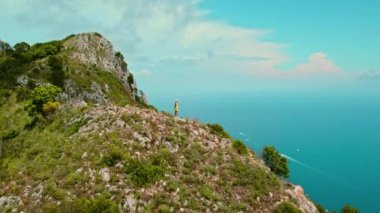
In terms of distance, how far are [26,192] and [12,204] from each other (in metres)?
1.38

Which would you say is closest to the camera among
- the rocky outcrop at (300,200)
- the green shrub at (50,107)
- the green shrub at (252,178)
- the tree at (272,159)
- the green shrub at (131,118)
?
the rocky outcrop at (300,200)

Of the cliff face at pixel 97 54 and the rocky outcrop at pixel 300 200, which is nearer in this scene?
the rocky outcrop at pixel 300 200

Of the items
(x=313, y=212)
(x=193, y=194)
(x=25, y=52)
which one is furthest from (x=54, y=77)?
(x=313, y=212)

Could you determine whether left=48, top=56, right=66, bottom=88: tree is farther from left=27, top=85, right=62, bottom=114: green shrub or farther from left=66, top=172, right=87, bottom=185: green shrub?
left=66, top=172, right=87, bottom=185: green shrub

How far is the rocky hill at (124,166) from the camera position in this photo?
2322 cm

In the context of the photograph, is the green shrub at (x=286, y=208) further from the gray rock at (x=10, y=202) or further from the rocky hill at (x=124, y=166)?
the gray rock at (x=10, y=202)

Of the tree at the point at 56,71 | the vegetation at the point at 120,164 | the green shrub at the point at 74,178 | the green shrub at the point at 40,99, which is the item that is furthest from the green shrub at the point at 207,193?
Answer: the tree at the point at 56,71

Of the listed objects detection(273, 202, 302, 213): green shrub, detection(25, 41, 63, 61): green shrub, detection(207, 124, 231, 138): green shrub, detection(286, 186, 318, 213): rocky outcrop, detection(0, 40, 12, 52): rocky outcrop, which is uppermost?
detection(0, 40, 12, 52): rocky outcrop

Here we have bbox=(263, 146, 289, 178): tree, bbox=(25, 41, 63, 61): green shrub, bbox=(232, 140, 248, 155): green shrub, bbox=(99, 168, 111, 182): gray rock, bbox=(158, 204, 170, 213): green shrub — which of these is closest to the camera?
bbox=(158, 204, 170, 213): green shrub

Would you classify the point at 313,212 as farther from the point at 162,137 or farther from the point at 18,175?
the point at 18,175

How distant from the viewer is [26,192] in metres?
24.7

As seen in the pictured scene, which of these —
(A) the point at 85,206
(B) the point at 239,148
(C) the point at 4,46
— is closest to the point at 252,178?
(B) the point at 239,148

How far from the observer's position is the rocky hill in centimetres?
2322

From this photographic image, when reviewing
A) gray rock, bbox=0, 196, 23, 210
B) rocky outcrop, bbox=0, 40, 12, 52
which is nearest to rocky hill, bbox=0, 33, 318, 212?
gray rock, bbox=0, 196, 23, 210
